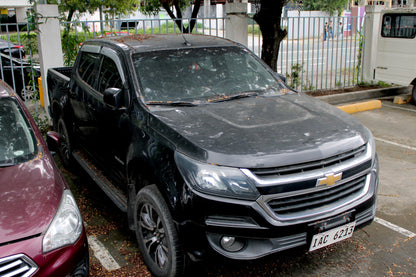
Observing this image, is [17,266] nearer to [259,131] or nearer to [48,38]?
[259,131]

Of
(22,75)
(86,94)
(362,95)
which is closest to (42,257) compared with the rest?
(86,94)

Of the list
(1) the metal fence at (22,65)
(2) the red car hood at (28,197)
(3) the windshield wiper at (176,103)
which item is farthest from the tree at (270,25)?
(2) the red car hood at (28,197)

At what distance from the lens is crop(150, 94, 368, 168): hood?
2914 millimetres

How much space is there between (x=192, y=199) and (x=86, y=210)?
230 cm

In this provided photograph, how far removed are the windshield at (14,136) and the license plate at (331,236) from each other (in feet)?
7.31

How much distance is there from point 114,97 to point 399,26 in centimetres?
823

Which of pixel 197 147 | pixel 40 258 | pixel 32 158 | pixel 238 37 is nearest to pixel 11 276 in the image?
pixel 40 258

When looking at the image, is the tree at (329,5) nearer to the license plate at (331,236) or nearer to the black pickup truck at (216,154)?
the black pickup truck at (216,154)

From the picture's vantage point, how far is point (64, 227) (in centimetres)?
279

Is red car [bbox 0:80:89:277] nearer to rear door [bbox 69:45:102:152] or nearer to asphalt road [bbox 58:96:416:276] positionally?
asphalt road [bbox 58:96:416:276]

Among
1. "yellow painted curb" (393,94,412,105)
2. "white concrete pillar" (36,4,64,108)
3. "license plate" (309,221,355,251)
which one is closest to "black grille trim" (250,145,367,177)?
"license plate" (309,221,355,251)

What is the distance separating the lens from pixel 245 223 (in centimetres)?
281

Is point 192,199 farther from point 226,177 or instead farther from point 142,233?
point 142,233

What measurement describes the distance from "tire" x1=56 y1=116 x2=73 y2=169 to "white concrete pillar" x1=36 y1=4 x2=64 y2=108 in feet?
6.76
